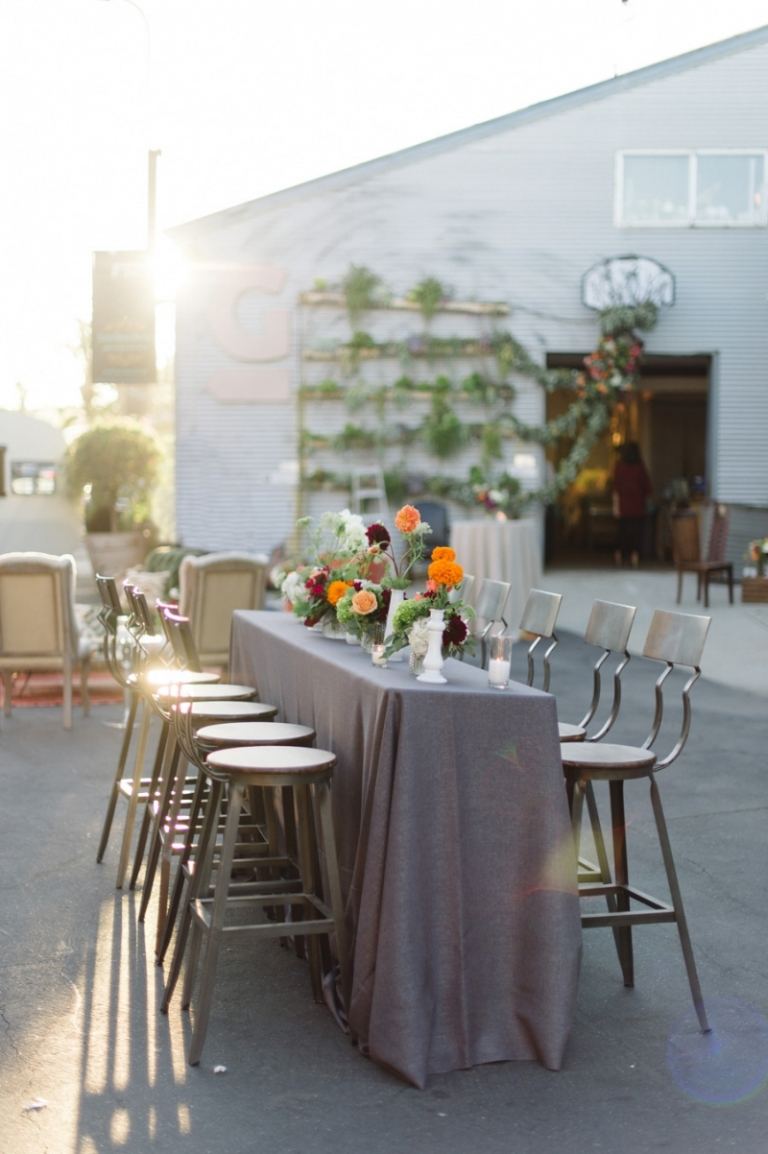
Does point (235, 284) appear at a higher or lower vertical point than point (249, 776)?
higher

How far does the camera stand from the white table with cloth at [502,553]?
1244 centimetres

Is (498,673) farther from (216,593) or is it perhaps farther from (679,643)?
(216,593)

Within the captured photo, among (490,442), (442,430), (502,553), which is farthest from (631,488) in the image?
(502,553)

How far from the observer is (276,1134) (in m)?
3.33

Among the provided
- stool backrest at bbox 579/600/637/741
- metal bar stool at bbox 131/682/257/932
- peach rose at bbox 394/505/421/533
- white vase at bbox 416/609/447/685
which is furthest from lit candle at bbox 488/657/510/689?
metal bar stool at bbox 131/682/257/932

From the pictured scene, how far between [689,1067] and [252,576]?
5.93m

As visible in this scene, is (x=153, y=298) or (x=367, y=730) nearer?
(x=367, y=730)

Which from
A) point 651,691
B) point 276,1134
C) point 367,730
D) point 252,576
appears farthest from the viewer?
point 651,691

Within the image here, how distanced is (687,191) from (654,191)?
0.43 meters

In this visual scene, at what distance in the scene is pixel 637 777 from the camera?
4090mm

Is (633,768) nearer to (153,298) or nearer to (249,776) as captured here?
(249,776)

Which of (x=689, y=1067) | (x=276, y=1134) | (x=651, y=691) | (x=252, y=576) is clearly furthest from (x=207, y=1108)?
(x=651, y=691)

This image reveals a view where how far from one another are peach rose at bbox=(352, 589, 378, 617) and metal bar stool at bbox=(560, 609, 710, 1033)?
75cm

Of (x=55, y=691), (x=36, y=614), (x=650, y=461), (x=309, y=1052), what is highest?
(x=650, y=461)
